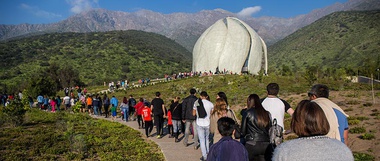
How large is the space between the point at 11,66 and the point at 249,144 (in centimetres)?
6386

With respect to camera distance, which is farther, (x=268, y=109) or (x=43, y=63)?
(x=43, y=63)

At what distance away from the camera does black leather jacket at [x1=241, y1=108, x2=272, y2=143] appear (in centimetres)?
409

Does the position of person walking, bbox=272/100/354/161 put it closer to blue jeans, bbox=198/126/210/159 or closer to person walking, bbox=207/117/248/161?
person walking, bbox=207/117/248/161

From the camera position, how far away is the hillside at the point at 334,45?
2540 inches

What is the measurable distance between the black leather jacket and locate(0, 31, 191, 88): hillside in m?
46.8

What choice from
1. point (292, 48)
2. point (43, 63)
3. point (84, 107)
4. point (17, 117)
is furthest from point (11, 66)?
point (292, 48)

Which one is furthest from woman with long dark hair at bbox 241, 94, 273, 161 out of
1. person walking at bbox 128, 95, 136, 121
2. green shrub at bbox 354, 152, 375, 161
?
person walking at bbox 128, 95, 136, 121

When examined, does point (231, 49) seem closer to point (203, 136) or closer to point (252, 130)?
point (203, 136)

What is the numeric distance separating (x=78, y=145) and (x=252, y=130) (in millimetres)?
5515

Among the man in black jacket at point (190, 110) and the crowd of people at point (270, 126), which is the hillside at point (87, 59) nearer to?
the man in black jacket at point (190, 110)

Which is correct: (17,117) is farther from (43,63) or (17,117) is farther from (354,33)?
(354,33)

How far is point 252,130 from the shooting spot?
4141 millimetres

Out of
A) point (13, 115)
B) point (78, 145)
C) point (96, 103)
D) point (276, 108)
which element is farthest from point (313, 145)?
point (96, 103)

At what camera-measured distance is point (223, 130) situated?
338 cm
